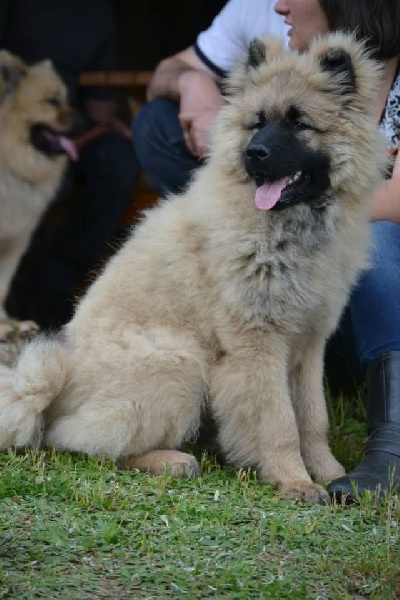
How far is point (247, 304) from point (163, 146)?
1758 mm

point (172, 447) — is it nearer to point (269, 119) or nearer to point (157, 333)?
point (157, 333)

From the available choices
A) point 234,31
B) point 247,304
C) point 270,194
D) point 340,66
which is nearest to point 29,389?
point 247,304

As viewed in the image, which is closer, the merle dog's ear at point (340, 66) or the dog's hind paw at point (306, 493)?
the dog's hind paw at point (306, 493)

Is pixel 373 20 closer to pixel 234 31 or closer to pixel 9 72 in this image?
pixel 234 31

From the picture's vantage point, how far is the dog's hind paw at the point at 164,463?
3609mm

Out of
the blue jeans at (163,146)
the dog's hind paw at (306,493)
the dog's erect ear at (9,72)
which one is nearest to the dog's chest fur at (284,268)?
the dog's hind paw at (306,493)

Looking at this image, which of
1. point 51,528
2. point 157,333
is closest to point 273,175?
point 157,333

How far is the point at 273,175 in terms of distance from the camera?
3.49 metres

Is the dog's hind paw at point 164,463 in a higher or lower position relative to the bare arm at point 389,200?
lower

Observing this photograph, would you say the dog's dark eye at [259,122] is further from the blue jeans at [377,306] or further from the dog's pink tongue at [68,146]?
the dog's pink tongue at [68,146]

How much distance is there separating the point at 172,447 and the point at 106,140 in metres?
3.35

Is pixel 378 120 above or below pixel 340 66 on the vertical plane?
below

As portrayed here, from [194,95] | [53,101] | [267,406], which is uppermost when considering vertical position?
[194,95]

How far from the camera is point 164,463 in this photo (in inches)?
143
